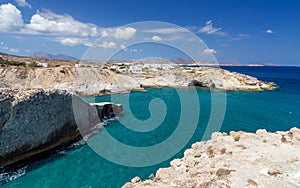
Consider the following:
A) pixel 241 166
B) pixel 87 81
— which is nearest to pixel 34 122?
pixel 241 166

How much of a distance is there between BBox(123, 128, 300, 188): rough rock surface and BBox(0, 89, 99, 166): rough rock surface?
27.4 feet

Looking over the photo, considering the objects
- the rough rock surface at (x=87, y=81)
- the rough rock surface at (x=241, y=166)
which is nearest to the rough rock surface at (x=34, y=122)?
the rough rock surface at (x=241, y=166)

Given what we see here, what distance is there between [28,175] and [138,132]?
1068 cm

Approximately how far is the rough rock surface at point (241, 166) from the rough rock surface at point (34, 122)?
8.37 meters

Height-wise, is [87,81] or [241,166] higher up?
[87,81]

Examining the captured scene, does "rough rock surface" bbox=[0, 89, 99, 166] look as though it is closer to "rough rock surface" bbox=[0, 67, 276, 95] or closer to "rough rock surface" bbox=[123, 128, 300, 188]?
"rough rock surface" bbox=[123, 128, 300, 188]

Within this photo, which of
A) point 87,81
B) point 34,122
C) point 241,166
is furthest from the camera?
point 87,81

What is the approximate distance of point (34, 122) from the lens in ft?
46.9

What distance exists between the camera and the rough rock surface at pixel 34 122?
13.0 m

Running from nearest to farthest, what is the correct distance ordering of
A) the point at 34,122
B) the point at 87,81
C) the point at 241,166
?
the point at 241,166
the point at 34,122
the point at 87,81

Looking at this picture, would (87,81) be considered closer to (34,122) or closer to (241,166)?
(34,122)

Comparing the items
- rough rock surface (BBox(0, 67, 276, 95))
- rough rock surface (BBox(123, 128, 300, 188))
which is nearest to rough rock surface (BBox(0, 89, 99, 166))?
rough rock surface (BBox(123, 128, 300, 188))

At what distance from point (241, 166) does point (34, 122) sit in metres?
13.2

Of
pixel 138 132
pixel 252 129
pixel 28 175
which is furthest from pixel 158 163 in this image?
pixel 252 129
